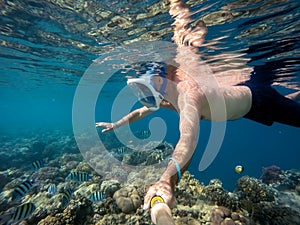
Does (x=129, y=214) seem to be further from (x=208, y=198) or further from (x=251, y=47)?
(x=251, y=47)

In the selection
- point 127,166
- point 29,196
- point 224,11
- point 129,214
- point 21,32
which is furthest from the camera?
point 127,166

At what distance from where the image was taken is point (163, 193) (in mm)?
1932

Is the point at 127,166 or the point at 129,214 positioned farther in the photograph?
the point at 127,166

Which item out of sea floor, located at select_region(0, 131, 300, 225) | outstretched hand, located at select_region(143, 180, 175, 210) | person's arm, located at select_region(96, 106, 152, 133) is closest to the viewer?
outstretched hand, located at select_region(143, 180, 175, 210)

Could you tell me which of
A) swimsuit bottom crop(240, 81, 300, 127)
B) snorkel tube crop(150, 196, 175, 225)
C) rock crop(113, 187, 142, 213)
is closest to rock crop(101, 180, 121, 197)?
rock crop(113, 187, 142, 213)

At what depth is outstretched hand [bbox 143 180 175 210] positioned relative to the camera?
189 cm

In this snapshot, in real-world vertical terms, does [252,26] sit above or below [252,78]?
above

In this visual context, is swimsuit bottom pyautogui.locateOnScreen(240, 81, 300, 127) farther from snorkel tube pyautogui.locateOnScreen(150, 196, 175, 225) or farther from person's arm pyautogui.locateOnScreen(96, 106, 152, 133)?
snorkel tube pyautogui.locateOnScreen(150, 196, 175, 225)

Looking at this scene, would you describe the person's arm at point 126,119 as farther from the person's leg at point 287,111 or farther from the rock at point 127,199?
the person's leg at point 287,111

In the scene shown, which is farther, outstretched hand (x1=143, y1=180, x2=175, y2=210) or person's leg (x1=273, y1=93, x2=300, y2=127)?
person's leg (x1=273, y1=93, x2=300, y2=127)

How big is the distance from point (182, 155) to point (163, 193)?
0.56m

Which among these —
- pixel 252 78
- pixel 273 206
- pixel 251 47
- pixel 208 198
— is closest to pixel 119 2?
pixel 251 47

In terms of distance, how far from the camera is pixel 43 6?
8.84 m

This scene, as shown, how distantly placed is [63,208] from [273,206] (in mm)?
7124
